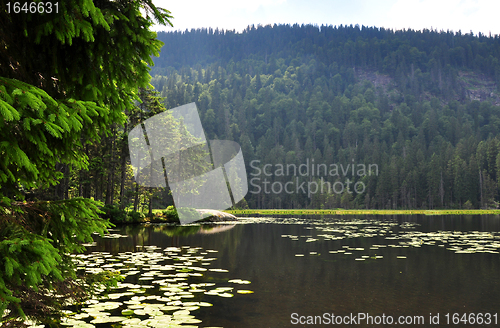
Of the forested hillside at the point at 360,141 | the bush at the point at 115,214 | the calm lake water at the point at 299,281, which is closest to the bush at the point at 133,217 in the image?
the bush at the point at 115,214

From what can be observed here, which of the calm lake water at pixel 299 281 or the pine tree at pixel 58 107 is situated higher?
the pine tree at pixel 58 107

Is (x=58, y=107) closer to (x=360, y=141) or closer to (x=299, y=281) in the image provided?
(x=299, y=281)

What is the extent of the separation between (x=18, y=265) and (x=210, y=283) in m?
6.05

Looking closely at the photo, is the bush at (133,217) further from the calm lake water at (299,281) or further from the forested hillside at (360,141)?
the forested hillside at (360,141)

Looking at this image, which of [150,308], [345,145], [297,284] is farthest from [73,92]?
[345,145]

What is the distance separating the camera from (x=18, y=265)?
2387 mm

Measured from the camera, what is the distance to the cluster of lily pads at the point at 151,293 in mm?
5383

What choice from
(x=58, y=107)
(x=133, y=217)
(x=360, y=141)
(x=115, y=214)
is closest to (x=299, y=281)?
(x=58, y=107)

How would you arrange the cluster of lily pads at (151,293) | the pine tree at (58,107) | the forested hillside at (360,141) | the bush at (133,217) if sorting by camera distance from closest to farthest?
the pine tree at (58,107) < the cluster of lily pads at (151,293) < the bush at (133,217) < the forested hillside at (360,141)

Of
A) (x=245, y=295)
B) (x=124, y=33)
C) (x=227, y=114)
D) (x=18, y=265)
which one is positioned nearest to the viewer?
(x=18, y=265)

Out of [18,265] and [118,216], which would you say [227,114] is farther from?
[18,265]

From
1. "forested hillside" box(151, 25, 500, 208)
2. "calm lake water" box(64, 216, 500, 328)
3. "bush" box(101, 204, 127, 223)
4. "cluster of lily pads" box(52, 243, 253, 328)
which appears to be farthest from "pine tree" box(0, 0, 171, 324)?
"forested hillside" box(151, 25, 500, 208)

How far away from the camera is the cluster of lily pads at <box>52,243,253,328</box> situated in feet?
17.7

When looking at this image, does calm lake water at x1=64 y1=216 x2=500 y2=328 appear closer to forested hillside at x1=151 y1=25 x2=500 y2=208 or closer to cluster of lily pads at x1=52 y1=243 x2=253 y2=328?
cluster of lily pads at x1=52 y1=243 x2=253 y2=328
